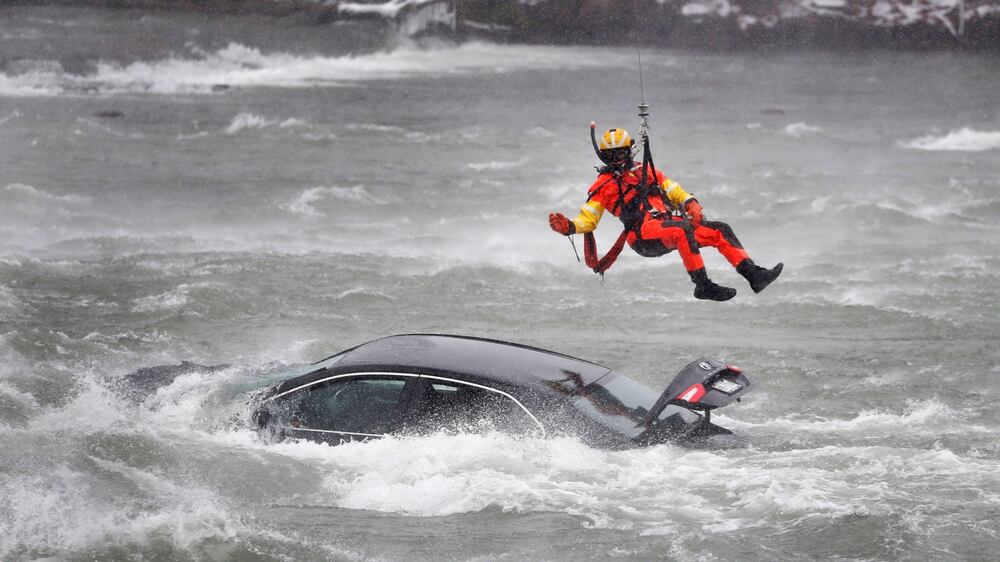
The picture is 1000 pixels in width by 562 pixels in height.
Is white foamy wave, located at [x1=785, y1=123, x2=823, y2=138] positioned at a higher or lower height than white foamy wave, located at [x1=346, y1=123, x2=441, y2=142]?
higher

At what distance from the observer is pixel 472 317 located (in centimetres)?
1792

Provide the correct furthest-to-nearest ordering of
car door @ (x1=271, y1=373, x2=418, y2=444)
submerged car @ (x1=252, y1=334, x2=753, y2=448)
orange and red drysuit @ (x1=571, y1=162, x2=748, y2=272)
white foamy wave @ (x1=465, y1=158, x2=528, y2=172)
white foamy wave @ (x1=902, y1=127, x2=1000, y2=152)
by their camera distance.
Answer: white foamy wave @ (x1=902, y1=127, x2=1000, y2=152) < white foamy wave @ (x1=465, y1=158, x2=528, y2=172) < orange and red drysuit @ (x1=571, y1=162, x2=748, y2=272) < car door @ (x1=271, y1=373, x2=418, y2=444) < submerged car @ (x1=252, y1=334, x2=753, y2=448)

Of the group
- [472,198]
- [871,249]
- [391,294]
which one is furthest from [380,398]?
[472,198]

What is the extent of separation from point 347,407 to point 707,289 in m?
2.95

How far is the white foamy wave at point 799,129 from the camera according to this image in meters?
41.9

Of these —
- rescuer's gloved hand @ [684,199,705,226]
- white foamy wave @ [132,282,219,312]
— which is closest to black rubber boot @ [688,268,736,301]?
rescuer's gloved hand @ [684,199,705,226]

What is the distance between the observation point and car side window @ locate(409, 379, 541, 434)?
9.98 meters

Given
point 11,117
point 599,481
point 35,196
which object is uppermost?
point 599,481

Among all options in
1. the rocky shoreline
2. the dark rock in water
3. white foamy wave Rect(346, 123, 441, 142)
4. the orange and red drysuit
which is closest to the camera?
the orange and red drysuit

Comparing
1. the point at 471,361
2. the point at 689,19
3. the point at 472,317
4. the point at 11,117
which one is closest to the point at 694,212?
the point at 471,361

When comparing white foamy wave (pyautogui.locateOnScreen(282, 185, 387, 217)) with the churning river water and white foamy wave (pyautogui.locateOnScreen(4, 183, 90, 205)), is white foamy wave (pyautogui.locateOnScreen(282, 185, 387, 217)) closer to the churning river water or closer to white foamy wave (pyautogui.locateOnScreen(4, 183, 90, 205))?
the churning river water

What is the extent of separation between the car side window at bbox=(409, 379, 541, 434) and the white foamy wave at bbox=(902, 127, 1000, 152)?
32.7 m

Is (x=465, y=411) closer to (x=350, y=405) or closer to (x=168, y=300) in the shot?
(x=350, y=405)

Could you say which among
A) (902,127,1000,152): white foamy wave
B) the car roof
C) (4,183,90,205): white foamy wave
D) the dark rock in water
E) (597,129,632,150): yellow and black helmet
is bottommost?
(4,183,90,205): white foamy wave
